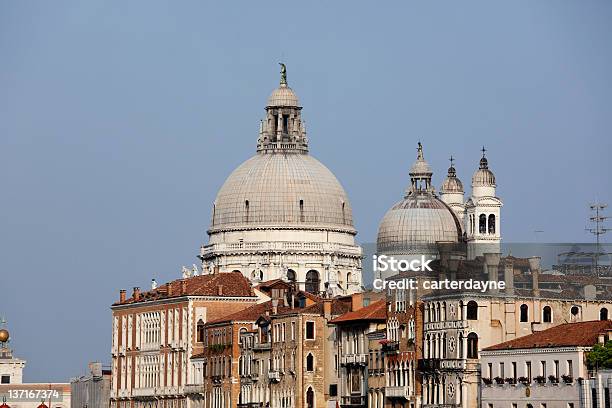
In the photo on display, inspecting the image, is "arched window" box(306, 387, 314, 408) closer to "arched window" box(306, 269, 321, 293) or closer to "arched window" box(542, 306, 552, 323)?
"arched window" box(542, 306, 552, 323)

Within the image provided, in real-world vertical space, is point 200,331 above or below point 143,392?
above

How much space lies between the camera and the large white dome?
174 meters

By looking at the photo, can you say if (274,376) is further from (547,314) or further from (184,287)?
(184,287)

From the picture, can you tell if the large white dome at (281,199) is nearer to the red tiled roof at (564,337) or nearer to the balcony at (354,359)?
the balcony at (354,359)

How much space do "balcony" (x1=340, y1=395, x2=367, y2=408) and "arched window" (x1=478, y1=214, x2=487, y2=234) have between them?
2929 centimetres

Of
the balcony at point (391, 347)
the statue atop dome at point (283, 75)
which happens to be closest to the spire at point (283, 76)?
the statue atop dome at point (283, 75)

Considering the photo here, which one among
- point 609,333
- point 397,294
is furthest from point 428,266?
point 609,333

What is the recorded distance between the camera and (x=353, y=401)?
12706cm

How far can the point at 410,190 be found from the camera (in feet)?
557

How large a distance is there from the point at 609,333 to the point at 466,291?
11.4m

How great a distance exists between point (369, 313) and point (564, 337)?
21.2 meters

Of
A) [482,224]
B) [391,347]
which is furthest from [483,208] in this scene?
[391,347]

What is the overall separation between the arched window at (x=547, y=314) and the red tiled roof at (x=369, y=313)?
1138 centimetres

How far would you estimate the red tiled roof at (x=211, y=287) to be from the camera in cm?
15612
